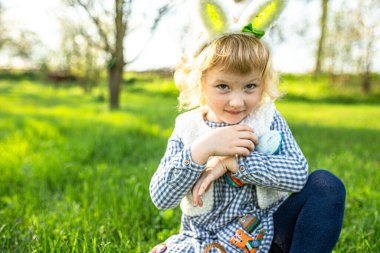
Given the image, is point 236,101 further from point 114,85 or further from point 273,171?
point 114,85

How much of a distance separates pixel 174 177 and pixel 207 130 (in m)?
0.29

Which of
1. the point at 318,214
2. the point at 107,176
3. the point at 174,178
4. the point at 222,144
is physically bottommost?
the point at 107,176

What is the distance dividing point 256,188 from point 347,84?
765 inches

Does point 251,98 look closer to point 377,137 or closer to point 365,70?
point 377,137

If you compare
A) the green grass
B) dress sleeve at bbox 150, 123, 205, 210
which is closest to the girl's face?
dress sleeve at bbox 150, 123, 205, 210

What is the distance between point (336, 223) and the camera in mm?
1565

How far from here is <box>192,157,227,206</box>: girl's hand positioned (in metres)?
1.63

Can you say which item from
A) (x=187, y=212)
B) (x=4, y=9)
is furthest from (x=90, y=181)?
(x=4, y=9)

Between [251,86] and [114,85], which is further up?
[251,86]

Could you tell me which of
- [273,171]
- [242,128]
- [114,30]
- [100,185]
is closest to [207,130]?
[242,128]

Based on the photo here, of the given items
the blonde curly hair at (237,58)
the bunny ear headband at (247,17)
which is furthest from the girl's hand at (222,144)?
the bunny ear headband at (247,17)

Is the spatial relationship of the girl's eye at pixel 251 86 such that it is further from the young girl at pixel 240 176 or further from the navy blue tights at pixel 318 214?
the navy blue tights at pixel 318 214

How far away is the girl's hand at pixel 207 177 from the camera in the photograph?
5.36ft

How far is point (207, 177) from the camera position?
5.39 ft
